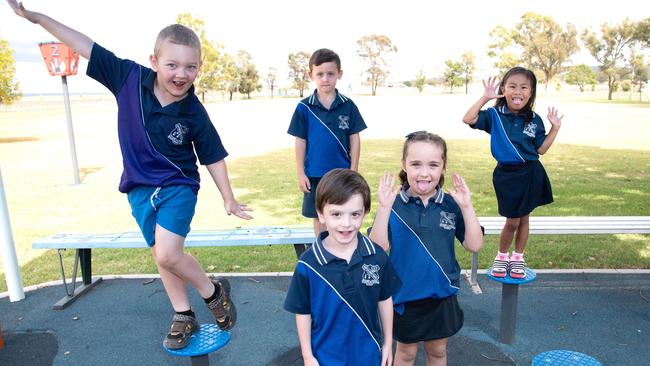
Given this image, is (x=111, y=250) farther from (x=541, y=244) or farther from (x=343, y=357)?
(x=541, y=244)

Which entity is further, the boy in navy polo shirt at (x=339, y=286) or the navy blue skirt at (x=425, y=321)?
the navy blue skirt at (x=425, y=321)

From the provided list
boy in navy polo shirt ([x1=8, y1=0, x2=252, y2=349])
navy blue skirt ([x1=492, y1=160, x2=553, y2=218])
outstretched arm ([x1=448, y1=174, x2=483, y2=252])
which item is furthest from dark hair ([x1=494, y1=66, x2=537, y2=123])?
boy in navy polo shirt ([x1=8, y1=0, x2=252, y2=349])

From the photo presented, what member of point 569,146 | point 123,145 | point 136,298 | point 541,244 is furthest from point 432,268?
point 569,146

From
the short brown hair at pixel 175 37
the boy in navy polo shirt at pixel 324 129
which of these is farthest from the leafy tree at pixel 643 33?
the short brown hair at pixel 175 37

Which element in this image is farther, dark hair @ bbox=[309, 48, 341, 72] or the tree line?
the tree line

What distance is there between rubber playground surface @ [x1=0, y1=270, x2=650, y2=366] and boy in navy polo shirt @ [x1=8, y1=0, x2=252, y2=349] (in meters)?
1.08

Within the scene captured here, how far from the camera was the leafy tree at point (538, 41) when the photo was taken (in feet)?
174

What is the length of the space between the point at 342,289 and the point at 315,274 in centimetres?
13

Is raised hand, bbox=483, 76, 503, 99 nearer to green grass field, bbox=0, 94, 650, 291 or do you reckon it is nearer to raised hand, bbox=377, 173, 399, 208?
raised hand, bbox=377, 173, 399, 208

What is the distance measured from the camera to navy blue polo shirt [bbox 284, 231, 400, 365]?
1.94 metres

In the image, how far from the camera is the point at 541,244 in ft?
18.0

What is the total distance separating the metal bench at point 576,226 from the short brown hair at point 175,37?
292 centimetres

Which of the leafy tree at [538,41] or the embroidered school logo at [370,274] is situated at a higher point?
the leafy tree at [538,41]

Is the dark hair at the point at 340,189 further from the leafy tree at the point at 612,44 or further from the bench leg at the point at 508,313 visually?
the leafy tree at the point at 612,44
